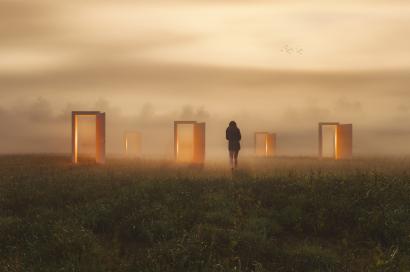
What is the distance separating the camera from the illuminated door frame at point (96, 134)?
31.5m

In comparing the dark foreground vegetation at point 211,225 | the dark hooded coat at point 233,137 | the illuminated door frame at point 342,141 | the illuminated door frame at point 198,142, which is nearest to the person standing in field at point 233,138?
the dark hooded coat at point 233,137

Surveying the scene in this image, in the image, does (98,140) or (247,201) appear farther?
(98,140)

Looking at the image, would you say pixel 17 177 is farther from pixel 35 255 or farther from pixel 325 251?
pixel 325 251

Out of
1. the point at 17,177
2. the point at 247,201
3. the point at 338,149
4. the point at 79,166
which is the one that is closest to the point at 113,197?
the point at 247,201

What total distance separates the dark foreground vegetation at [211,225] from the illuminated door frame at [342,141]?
25308 millimetres

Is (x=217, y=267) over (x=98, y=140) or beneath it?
beneath

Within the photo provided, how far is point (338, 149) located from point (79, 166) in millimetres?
20611

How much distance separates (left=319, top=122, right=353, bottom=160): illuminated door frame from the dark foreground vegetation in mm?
25308

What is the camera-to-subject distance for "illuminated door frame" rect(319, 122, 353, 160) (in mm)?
42000

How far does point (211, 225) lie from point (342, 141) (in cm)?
3164

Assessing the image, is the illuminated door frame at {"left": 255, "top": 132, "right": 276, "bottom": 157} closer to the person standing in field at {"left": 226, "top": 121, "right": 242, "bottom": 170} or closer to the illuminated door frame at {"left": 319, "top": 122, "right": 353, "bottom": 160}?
the illuminated door frame at {"left": 319, "top": 122, "right": 353, "bottom": 160}

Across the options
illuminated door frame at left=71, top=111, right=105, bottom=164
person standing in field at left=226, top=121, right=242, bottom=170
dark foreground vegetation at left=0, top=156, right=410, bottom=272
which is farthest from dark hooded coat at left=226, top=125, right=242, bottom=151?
illuminated door frame at left=71, top=111, right=105, bottom=164

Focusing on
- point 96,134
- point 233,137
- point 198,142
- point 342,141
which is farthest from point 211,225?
point 342,141

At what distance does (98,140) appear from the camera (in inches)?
1280
